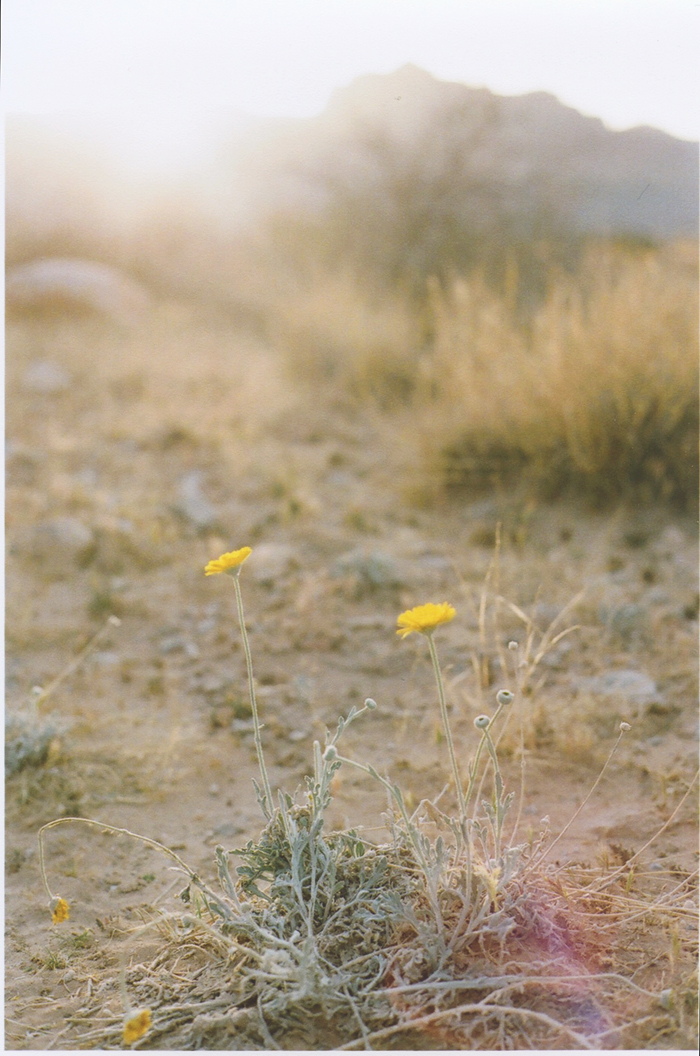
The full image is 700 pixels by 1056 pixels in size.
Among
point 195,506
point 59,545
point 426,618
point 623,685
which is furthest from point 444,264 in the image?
point 426,618

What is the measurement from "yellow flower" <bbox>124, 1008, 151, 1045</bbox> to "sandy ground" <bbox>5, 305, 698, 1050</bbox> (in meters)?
0.24

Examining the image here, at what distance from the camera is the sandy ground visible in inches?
75.7

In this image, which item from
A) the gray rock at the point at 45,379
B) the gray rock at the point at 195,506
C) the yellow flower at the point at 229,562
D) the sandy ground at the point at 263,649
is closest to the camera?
the yellow flower at the point at 229,562

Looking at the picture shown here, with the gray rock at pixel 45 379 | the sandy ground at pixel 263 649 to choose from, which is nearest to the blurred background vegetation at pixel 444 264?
the sandy ground at pixel 263 649

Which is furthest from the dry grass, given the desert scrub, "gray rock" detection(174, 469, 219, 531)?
the desert scrub

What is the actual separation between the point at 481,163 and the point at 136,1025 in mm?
4616

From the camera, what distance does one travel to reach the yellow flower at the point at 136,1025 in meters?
1.22

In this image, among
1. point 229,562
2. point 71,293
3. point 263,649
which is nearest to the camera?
point 229,562

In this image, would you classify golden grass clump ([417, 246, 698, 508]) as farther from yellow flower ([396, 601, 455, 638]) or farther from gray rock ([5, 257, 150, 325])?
gray rock ([5, 257, 150, 325])

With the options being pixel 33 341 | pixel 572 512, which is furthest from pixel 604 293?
pixel 33 341

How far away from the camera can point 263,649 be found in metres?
2.88

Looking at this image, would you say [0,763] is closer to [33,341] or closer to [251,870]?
[251,870]

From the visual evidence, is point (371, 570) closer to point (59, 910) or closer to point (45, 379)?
point (59, 910)

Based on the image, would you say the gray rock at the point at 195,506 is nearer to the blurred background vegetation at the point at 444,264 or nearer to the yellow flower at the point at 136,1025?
the blurred background vegetation at the point at 444,264
